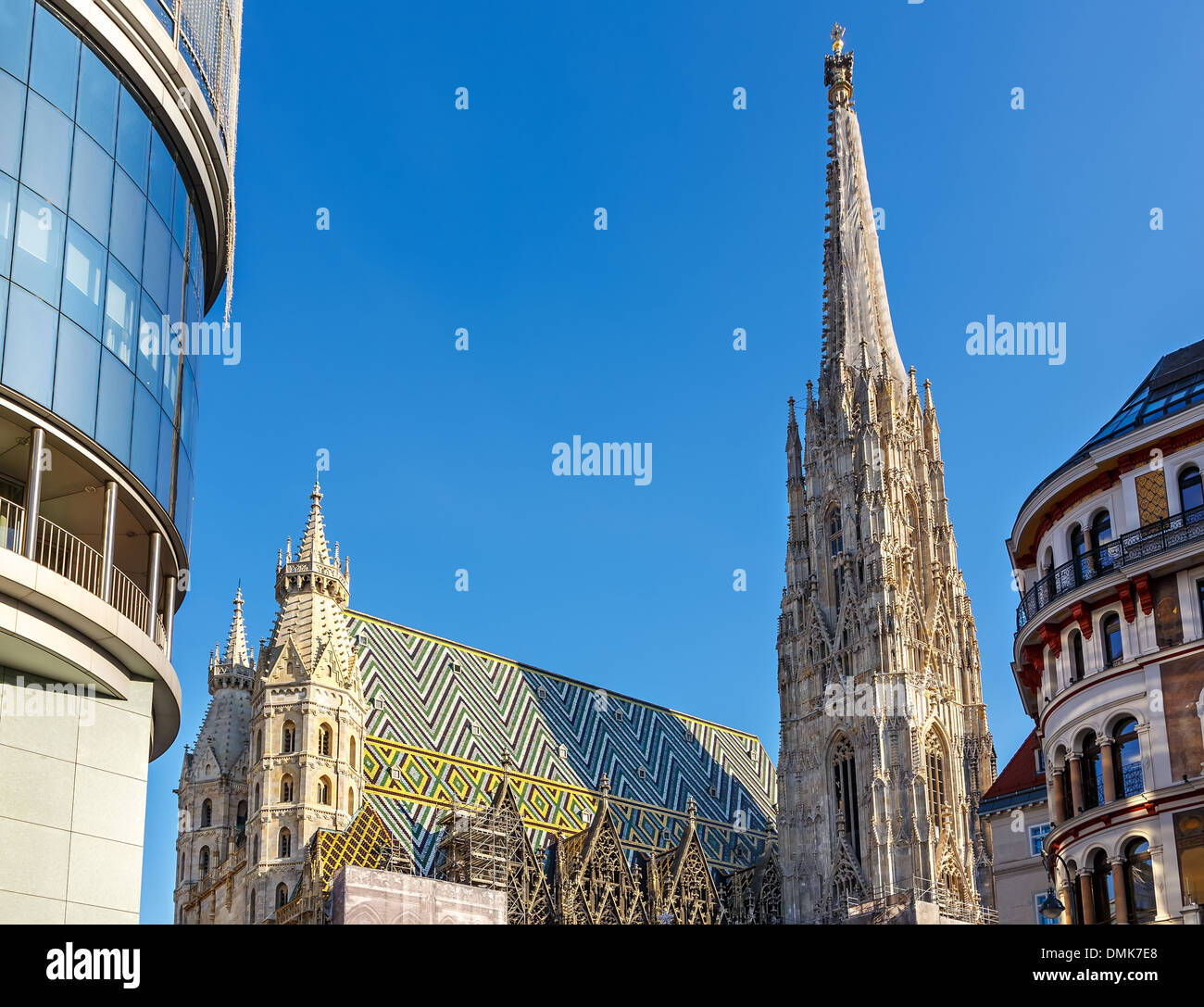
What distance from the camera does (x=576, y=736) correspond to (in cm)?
8088

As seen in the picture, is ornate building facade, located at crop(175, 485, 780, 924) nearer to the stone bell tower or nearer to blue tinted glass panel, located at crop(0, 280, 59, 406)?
the stone bell tower

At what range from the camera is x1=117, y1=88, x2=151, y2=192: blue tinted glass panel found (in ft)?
93.1

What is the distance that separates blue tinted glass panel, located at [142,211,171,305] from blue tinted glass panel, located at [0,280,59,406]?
334cm

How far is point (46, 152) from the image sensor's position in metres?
26.3

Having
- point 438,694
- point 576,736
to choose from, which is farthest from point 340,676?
point 576,736

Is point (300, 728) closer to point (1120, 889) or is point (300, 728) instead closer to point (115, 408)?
point (115, 408)

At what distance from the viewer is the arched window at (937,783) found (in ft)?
230

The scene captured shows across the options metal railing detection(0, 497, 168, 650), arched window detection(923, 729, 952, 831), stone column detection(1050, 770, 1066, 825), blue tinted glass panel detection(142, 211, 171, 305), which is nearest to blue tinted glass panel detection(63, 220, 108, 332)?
blue tinted glass panel detection(142, 211, 171, 305)

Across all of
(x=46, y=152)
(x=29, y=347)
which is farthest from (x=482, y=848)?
(x=46, y=152)

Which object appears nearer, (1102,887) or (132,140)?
(1102,887)

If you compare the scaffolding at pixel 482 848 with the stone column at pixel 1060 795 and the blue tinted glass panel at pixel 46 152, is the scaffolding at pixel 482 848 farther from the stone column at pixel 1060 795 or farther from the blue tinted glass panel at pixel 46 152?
the blue tinted glass panel at pixel 46 152

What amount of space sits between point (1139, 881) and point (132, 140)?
20547 mm
